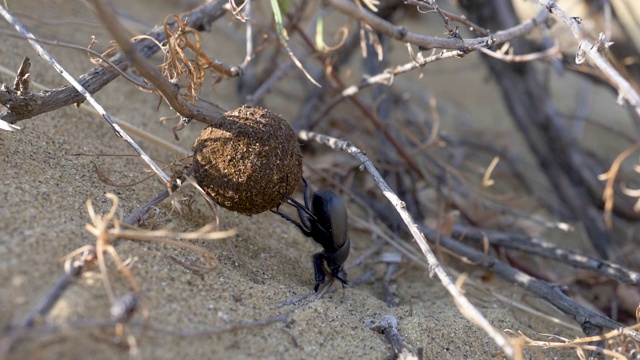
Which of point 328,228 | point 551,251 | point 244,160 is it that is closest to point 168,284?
point 244,160

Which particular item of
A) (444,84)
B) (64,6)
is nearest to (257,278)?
(64,6)

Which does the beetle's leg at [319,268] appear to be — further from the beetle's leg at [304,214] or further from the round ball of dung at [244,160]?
the round ball of dung at [244,160]

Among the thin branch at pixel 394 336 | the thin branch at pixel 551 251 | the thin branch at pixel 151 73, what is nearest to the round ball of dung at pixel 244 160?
the thin branch at pixel 151 73

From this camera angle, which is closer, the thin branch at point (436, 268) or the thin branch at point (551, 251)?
the thin branch at point (436, 268)

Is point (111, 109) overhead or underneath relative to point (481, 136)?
overhead

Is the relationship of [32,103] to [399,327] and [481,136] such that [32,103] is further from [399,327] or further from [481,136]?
[481,136]

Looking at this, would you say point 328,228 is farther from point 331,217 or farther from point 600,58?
point 600,58
